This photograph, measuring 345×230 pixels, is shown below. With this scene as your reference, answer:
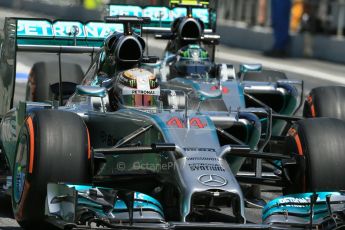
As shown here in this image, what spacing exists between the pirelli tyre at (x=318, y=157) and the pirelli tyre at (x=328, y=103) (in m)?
2.96

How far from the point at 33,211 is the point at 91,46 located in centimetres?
406

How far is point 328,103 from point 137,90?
3079 millimetres

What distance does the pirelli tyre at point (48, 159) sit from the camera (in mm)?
8781

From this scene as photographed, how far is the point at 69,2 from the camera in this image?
667 inches

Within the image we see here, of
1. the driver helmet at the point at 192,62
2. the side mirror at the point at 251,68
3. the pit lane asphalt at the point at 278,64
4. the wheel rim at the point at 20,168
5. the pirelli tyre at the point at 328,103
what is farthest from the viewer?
the pit lane asphalt at the point at 278,64

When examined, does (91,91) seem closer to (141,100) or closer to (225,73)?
(141,100)

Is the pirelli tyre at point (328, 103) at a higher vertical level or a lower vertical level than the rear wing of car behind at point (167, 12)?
lower

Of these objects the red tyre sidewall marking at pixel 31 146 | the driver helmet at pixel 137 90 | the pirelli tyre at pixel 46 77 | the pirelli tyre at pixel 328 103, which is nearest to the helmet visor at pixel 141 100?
the driver helmet at pixel 137 90

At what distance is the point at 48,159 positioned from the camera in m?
8.79

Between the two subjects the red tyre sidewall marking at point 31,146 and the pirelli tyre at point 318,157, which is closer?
the red tyre sidewall marking at point 31,146

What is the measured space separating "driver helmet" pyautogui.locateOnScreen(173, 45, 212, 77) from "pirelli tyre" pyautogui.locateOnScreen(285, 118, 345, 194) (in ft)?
16.5

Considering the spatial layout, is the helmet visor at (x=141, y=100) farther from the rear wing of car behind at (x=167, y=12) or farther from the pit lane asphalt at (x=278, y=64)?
the pit lane asphalt at (x=278, y=64)

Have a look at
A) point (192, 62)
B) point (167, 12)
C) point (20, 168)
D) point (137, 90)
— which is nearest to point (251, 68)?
point (192, 62)

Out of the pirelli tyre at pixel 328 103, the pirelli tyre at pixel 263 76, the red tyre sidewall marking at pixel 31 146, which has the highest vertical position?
the red tyre sidewall marking at pixel 31 146
